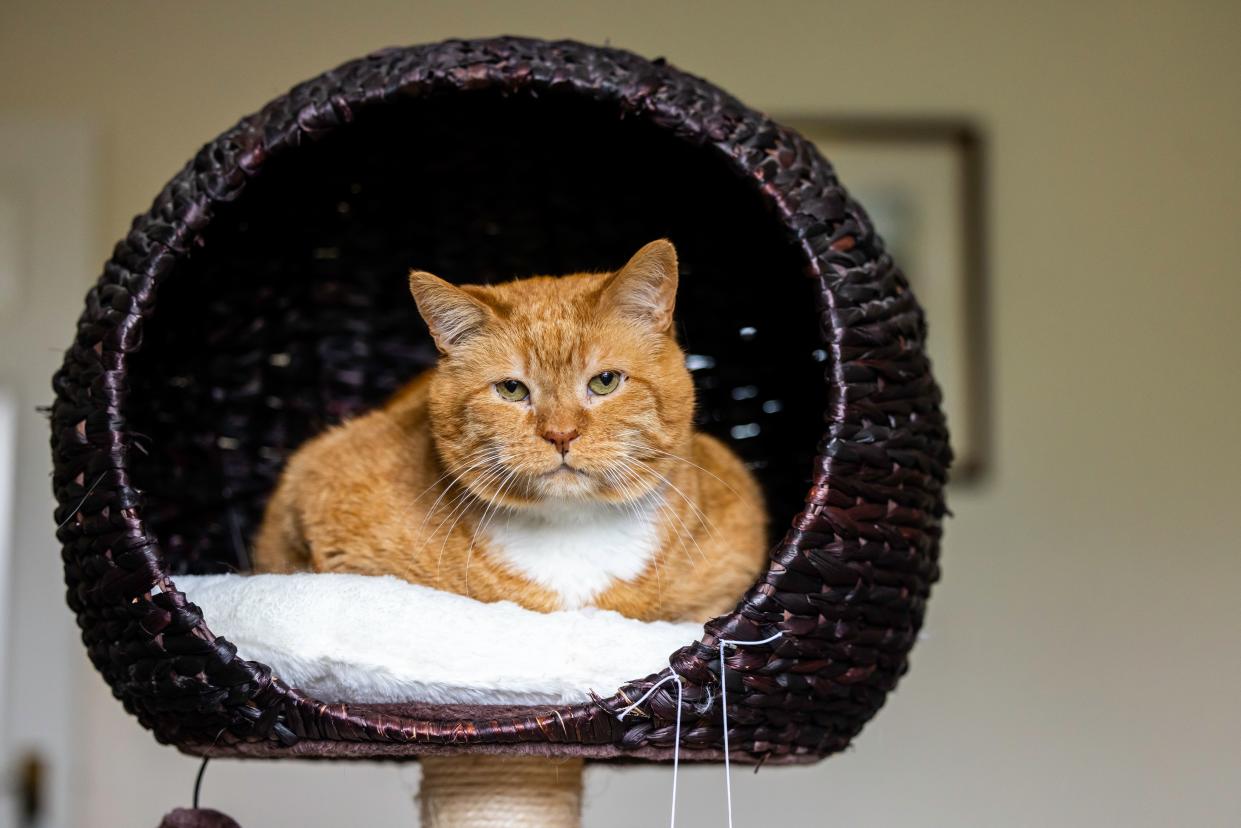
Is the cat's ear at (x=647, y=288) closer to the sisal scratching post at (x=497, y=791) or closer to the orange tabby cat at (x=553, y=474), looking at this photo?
the orange tabby cat at (x=553, y=474)

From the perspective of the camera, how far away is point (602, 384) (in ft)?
4.17

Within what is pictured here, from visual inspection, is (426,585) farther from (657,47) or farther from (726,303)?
(657,47)

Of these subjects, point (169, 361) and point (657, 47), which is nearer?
point (169, 361)

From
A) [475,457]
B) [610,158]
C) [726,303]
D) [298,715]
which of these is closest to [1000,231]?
[726,303]

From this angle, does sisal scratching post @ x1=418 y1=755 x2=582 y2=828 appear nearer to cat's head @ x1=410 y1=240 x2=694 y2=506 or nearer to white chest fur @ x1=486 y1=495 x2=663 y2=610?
white chest fur @ x1=486 y1=495 x2=663 y2=610

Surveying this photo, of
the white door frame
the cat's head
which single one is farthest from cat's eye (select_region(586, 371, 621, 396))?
the white door frame

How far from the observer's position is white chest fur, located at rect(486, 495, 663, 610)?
1.30 metres

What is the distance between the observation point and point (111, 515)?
3.72 ft

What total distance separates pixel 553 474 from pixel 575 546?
0.39 ft

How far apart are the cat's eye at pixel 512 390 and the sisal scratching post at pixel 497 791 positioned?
0.38 m

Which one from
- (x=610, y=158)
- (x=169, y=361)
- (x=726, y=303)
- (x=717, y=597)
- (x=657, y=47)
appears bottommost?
(x=717, y=597)

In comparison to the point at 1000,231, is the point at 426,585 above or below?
below

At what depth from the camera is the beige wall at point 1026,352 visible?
8.71ft

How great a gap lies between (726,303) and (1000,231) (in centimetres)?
134
